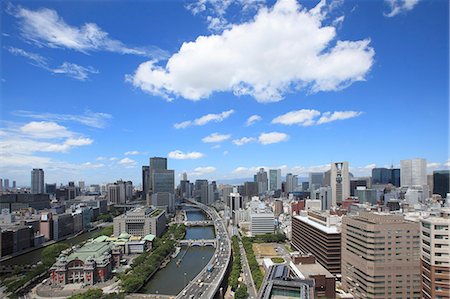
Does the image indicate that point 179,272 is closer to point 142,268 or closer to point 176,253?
point 142,268

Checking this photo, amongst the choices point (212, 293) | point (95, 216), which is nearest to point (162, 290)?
point (212, 293)

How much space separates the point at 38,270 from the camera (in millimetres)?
15375

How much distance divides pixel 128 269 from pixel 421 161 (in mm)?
53046

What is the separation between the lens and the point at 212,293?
12.5 metres

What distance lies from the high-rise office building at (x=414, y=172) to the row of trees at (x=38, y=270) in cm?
5319

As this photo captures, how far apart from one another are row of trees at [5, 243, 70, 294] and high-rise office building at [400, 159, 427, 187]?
53194 mm

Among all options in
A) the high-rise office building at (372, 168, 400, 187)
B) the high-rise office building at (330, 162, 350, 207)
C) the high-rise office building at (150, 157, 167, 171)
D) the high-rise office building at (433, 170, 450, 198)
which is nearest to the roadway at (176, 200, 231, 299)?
the high-rise office building at (330, 162, 350, 207)

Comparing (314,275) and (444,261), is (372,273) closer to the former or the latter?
(314,275)

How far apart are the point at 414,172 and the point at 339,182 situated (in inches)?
906

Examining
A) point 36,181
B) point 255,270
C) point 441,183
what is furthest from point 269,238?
point 36,181

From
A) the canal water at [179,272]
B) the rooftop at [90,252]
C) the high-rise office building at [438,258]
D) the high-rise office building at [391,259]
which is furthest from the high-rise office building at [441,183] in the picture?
the rooftop at [90,252]

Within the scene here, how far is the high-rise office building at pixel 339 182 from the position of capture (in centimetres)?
3969

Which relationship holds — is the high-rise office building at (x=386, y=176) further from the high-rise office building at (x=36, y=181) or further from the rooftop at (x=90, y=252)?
the high-rise office building at (x=36, y=181)

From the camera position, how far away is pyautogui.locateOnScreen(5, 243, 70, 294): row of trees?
43.4ft
